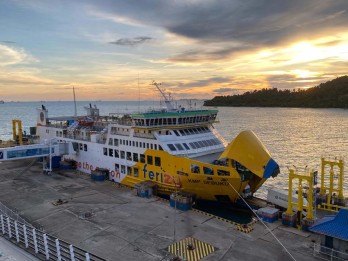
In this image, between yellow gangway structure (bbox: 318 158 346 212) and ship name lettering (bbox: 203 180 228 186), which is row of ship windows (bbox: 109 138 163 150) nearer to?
ship name lettering (bbox: 203 180 228 186)

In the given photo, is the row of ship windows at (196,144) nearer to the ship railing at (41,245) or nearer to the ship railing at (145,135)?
the ship railing at (145,135)

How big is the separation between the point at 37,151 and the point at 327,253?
27086mm

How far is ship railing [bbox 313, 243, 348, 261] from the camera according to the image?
1342cm

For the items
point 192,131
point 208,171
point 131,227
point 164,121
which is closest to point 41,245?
point 131,227

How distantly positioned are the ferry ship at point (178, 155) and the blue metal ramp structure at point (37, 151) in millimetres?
1317

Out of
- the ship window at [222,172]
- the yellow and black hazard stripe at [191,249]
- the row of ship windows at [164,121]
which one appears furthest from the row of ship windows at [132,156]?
the yellow and black hazard stripe at [191,249]

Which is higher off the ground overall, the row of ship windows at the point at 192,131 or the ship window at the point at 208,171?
the row of ship windows at the point at 192,131

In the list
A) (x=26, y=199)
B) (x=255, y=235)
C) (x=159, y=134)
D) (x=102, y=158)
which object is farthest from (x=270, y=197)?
(x=26, y=199)

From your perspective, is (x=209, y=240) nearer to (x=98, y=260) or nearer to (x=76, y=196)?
(x=98, y=260)

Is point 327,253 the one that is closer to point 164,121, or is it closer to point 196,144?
point 196,144

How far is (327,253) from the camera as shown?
45.6 ft

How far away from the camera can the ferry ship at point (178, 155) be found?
20938 millimetres

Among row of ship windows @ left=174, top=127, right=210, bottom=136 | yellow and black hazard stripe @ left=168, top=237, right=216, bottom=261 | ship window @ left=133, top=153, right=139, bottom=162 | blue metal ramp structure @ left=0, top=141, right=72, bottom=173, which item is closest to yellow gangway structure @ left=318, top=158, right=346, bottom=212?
yellow and black hazard stripe @ left=168, top=237, right=216, bottom=261

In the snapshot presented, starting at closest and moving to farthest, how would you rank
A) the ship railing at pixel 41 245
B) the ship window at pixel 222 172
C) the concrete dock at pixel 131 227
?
1. the ship railing at pixel 41 245
2. the concrete dock at pixel 131 227
3. the ship window at pixel 222 172
